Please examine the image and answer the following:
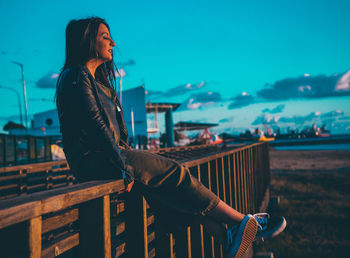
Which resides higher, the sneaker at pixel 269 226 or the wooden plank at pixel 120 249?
the wooden plank at pixel 120 249

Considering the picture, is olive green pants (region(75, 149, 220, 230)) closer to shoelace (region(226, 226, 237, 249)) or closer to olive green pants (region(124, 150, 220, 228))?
olive green pants (region(124, 150, 220, 228))

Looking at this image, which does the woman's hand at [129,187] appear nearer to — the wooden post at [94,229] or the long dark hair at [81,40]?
the wooden post at [94,229]

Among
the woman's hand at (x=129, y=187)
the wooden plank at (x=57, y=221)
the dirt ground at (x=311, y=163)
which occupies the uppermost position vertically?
the woman's hand at (x=129, y=187)

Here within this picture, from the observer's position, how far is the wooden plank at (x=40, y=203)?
79 centimetres

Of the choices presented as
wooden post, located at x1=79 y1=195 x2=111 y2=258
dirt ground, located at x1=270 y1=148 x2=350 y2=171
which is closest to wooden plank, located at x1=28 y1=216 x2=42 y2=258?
wooden post, located at x1=79 y1=195 x2=111 y2=258

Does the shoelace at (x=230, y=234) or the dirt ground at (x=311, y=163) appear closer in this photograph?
Answer: the shoelace at (x=230, y=234)

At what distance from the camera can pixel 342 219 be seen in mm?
6898

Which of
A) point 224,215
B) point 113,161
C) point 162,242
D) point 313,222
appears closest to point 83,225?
point 113,161

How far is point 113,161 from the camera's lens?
167 centimetres

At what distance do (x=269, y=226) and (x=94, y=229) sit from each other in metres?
1.55

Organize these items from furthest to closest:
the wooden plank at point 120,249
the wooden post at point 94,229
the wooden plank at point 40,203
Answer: the wooden plank at point 120,249 → the wooden post at point 94,229 → the wooden plank at point 40,203

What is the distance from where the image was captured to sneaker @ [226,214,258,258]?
1933 millimetres

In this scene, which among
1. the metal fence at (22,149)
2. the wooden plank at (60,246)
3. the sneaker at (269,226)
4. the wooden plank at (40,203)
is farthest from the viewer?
the metal fence at (22,149)

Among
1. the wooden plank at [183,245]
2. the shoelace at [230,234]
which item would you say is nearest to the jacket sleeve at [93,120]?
the shoelace at [230,234]
